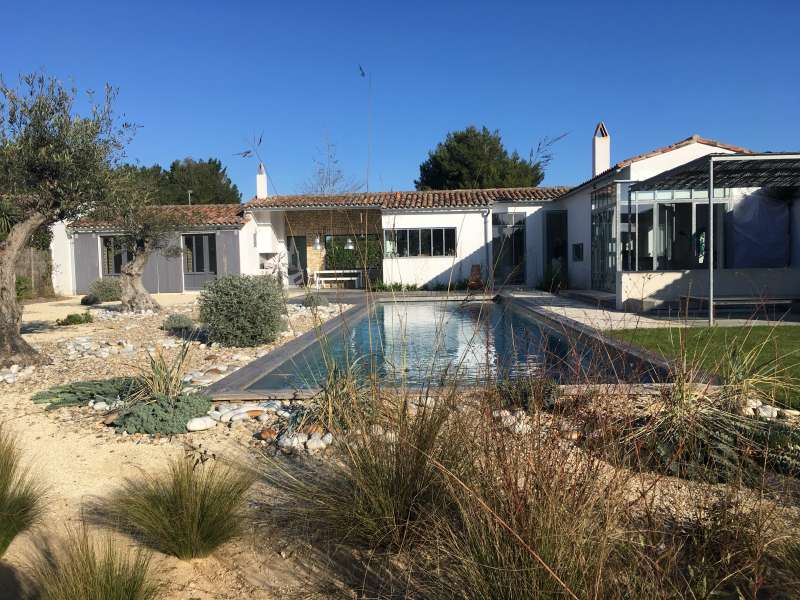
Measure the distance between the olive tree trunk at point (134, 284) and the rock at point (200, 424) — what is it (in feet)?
35.2

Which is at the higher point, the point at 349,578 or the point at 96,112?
the point at 96,112

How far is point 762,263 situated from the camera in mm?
14477

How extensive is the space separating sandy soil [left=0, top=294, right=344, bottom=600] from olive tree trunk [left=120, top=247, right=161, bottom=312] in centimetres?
638

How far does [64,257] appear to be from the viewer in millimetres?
22562

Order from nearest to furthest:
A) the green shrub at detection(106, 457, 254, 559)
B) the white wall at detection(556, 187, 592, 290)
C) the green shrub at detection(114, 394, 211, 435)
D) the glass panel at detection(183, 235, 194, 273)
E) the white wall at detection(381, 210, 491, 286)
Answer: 1. the green shrub at detection(106, 457, 254, 559)
2. the green shrub at detection(114, 394, 211, 435)
3. the white wall at detection(556, 187, 592, 290)
4. the white wall at detection(381, 210, 491, 286)
5. the glass panel at detection(183, 235, 194, 273)

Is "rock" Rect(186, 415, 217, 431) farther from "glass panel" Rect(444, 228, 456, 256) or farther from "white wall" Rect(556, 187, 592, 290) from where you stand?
"glass panel" Rect(444, 228, 456, 256)

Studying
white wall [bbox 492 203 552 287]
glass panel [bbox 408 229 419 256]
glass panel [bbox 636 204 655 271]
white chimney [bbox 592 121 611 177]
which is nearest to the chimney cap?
white chimney [bbox 592 121 611 177]

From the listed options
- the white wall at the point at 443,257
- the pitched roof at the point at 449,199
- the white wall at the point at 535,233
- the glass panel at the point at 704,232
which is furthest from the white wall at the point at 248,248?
the glass panel at the point at 704,232

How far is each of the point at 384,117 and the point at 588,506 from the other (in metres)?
2.83

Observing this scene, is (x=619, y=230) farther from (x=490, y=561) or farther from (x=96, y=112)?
(x=490, y=561)

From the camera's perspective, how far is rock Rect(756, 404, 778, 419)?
3977 millimetres

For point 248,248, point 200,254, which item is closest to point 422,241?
point 248,248

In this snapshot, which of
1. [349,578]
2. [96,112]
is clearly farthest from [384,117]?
[96,112]

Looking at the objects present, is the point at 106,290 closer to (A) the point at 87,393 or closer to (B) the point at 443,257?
(B) the point at 443,257
